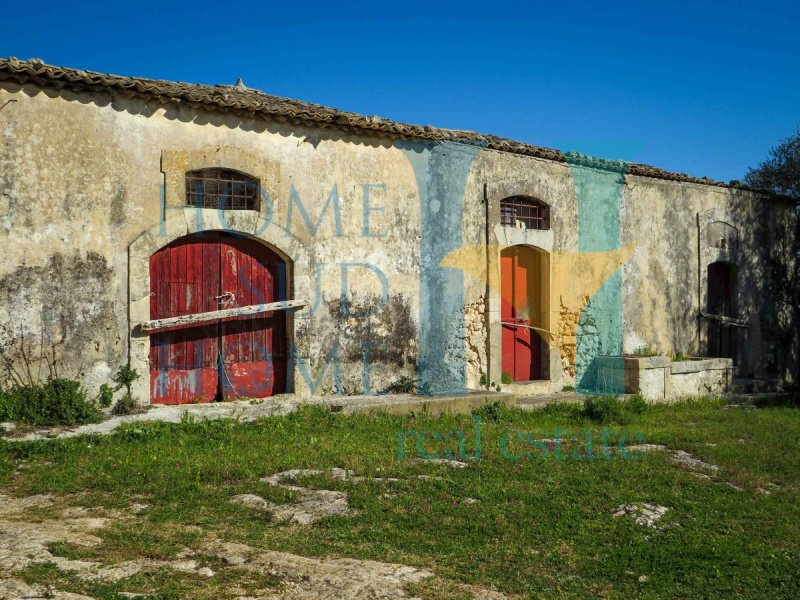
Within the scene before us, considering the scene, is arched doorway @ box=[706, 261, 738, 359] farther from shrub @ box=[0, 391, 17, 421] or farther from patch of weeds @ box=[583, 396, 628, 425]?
shrub @ box=[0, 391, 17, 421]

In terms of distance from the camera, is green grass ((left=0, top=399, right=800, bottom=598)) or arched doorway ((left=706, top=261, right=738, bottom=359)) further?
arched doorway ((left=706, top=261, right=738, bottom=359))

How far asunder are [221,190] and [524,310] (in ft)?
17.2

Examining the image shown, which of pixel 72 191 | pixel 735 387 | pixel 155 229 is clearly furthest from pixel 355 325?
pixel 735 387

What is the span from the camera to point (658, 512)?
17.6ft

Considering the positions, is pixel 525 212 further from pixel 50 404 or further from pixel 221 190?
pixel 50 404

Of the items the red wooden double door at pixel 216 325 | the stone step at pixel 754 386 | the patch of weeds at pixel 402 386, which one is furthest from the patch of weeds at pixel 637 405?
the red wooden double door at pixel 216 325

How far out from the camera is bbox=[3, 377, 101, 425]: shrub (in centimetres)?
728

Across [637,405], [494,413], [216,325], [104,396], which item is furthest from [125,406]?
[637,405]

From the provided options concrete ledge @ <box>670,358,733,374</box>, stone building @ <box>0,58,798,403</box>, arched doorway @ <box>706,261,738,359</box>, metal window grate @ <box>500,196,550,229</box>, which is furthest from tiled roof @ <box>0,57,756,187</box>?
arched doorway @ <box>706,261,738,359</box>

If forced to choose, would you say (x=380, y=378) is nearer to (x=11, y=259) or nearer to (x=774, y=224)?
(x=11, y=259)

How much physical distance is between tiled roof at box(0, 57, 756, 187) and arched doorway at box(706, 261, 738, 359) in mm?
3694

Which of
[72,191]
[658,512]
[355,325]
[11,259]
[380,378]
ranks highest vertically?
[72,191]

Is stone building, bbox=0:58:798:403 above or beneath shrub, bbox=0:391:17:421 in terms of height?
above

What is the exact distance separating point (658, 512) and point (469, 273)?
5.92m
